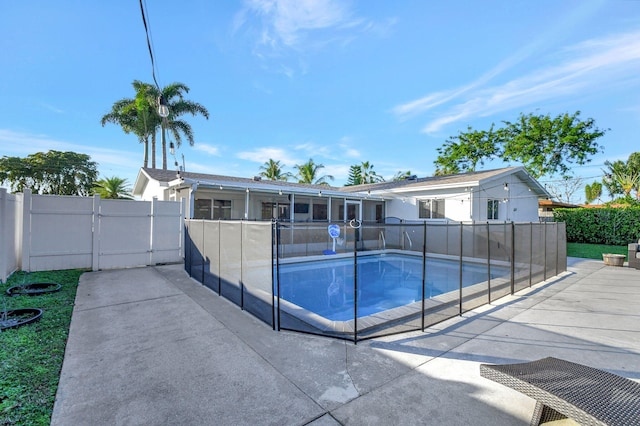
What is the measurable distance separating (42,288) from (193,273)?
2.84m

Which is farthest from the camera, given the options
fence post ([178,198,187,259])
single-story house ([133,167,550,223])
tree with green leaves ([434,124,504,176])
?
tree with green leaves ([434,124,504,176])

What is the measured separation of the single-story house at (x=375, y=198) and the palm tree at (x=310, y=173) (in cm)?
1551

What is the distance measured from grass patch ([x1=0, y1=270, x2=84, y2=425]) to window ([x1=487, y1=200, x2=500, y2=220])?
49.7 ft

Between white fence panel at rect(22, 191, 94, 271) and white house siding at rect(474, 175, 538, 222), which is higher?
white house siding at rect(474, 175, 538, 222)

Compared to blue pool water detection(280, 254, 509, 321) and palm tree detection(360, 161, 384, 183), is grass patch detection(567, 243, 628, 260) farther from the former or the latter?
palm tree detection(360, 161, 384, 183)

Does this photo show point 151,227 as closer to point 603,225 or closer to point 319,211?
point 319,211

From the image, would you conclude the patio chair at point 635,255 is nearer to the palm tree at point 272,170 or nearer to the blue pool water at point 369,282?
the blue pool water at point 369,282

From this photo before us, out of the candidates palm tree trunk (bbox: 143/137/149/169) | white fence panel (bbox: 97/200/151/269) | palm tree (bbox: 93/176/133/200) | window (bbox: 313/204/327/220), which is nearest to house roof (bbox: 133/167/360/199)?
window (bbox: 313/204/327/220)

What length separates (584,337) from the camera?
3.88 m

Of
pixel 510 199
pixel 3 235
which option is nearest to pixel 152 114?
pixel 3 235

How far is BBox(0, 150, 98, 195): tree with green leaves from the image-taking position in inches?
1062

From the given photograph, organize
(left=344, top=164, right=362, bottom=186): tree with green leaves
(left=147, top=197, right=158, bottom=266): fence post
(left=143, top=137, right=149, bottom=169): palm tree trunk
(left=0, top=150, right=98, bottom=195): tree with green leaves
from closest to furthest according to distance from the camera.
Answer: (left=147, top=197, right=158, bottom=266): fence post < (left=143, top=137, right=149, bottom=169): palm tree trunk < (left=0, top=150, right=98, bottom=195): tree with green leaves < (left=344, top=164, right=362, bottom=186): tree with green leaves

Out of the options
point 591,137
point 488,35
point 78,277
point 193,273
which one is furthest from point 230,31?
point 591,137

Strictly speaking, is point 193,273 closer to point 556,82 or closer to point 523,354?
point 523,354
